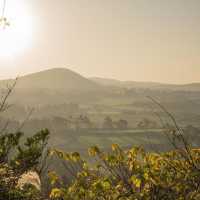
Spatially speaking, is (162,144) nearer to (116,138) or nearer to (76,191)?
(116,138)

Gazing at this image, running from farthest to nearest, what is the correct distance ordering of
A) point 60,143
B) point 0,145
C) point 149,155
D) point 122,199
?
1. point 60,143
2. point 0,145
3. point 149,155
4. point 122,199

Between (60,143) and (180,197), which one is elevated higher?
(180,197)

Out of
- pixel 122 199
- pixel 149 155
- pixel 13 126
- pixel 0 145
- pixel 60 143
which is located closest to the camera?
pixel 122 199

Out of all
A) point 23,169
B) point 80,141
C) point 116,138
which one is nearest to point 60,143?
point 80,141

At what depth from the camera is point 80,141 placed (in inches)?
6594

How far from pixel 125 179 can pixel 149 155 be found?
0.64 meters

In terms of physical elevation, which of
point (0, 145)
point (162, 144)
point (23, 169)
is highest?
point (0, 145)

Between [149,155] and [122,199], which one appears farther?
[149,155]

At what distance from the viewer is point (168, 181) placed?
20.7 feet

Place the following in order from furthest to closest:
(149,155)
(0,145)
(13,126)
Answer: (13,126) < (0,145) < (149,155)

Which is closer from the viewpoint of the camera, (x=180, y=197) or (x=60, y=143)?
(x=180, y=197)

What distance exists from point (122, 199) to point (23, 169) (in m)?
4.66

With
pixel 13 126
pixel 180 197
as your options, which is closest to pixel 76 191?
pixel 180 197

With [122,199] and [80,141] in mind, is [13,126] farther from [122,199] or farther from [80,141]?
[122,199]
